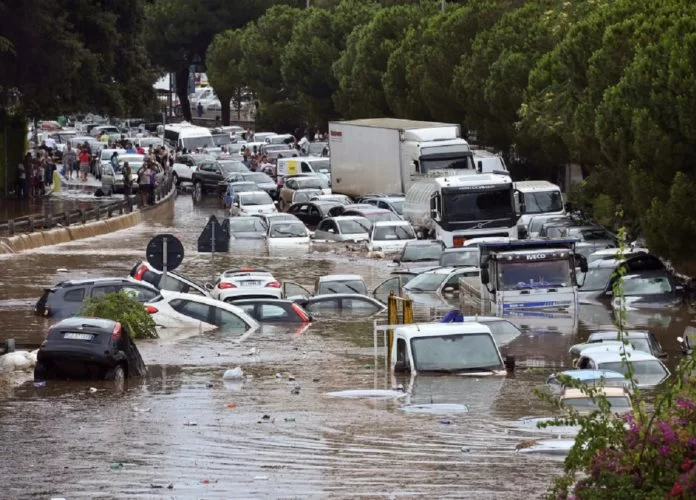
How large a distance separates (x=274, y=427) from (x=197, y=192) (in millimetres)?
56964

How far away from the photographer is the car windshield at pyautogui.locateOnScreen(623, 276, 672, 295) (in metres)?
38.2

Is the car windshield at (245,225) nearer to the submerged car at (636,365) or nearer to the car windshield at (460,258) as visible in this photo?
the car windshield at (460,258)

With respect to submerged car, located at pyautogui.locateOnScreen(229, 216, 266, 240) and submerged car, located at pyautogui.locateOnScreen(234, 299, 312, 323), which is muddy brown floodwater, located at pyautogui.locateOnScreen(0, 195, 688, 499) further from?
submerged car, located at pyautogui.locateOnScreen(229, 216, 266, 240)

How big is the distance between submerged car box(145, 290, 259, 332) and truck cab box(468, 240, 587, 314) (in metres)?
5.56

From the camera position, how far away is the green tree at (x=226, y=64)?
115m

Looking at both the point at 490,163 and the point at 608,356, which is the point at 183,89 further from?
the point at 608,356

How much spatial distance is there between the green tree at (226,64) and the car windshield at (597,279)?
73.9 meters

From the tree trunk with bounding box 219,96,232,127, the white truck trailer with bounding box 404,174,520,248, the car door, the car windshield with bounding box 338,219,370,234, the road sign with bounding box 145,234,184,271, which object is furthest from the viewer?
the tree trunk with bounding box 219,96,232,127

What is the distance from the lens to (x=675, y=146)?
134 feet

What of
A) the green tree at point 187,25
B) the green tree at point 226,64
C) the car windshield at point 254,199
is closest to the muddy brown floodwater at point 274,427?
the car windshield at point 254,199

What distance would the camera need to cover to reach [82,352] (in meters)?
24.4

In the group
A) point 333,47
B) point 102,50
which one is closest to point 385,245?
point 102,50

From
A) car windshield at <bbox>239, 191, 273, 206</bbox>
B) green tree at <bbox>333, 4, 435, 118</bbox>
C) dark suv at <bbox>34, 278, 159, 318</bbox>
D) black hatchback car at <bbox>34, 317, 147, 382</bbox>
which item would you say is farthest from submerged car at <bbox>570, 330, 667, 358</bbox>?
green tree at <bbox>333, 4, 435, 118</bbox>

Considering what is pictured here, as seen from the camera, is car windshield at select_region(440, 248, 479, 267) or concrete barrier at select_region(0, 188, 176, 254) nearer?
car windshield at select_region(440, 248, 479, 267)
